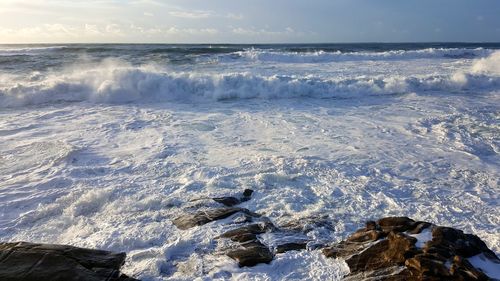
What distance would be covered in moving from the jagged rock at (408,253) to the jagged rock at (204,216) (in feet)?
4.66

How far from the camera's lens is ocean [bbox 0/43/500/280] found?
4723 millimetres

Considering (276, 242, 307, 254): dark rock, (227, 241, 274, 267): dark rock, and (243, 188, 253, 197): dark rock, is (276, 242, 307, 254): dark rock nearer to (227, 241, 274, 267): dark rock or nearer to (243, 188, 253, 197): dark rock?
(227, 241, 274, 267): dark rock

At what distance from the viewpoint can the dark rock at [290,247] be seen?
14.0 ft

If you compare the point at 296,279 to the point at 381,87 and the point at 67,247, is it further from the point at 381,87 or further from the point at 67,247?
the point at 381,87

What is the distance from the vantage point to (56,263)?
364 centimetres

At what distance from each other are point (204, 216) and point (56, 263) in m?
1.91

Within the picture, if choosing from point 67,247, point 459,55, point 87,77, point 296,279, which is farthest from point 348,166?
point 459,55

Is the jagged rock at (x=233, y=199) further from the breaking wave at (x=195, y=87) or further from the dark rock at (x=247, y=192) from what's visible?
the breaking wave at (x=195, y=87)

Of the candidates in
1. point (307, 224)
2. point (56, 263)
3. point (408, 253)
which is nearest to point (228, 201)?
point (307, 224)

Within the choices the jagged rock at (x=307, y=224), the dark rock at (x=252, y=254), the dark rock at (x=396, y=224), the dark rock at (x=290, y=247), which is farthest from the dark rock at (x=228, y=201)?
the dark rock at (x=396, y=224)

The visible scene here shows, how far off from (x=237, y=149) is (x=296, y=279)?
4666 millimetres

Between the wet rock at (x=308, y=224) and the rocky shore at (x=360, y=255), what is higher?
the rocky shore at (x=360, y=255)

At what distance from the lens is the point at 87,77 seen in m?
15.8

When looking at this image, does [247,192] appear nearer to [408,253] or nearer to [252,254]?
[252,254]
